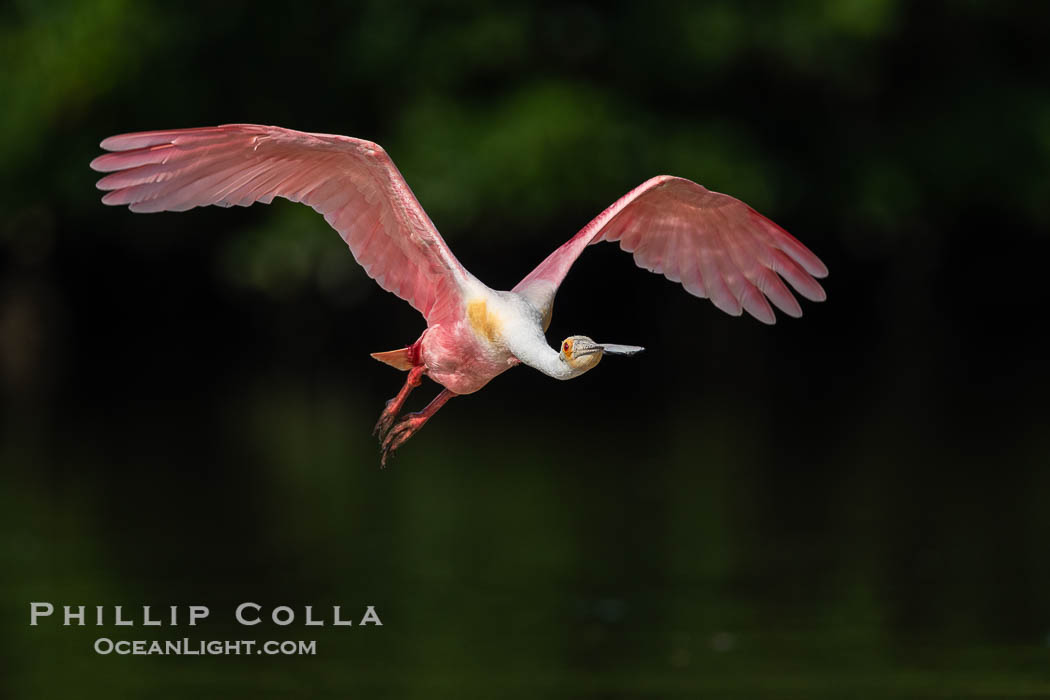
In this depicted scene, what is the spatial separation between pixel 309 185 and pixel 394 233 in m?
0.37

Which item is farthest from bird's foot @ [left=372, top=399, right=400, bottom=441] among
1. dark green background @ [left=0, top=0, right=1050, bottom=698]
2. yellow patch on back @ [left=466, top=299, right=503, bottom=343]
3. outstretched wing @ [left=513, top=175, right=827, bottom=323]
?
dark green background @ [left=0, top=0, right=1050, bottom=698]

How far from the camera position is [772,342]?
39750 mm

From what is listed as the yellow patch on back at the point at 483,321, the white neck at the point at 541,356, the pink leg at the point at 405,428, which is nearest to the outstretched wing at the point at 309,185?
the yellow patch on back at the point at 483,321

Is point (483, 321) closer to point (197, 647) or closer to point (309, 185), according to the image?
point (309, 185)

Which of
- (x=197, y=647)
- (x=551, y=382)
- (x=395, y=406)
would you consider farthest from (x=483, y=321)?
(x=551, y=382)

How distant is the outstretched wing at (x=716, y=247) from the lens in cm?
771

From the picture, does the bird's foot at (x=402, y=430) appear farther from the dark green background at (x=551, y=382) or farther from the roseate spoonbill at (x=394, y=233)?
the dark green background at (x=551, y=382)

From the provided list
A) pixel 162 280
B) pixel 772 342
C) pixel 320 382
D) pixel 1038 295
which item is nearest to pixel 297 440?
pixel 320 382

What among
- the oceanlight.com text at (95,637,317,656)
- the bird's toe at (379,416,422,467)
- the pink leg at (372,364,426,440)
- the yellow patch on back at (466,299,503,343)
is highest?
the yellow patch on back at (466,299,503,343)

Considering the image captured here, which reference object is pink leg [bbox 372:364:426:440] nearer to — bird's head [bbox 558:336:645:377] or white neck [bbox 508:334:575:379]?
white neck [bbox 508:334:575:379]

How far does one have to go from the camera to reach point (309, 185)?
7270 millimetres

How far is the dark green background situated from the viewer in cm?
1834

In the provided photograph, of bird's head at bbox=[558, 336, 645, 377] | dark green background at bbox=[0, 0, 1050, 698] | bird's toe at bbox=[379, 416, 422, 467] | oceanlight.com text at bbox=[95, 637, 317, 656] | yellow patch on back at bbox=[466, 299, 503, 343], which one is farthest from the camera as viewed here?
dark green background at bbox=[0, 0, 1050, 698]

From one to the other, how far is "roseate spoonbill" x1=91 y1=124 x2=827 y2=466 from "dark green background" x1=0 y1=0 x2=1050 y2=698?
9505 millimetres
